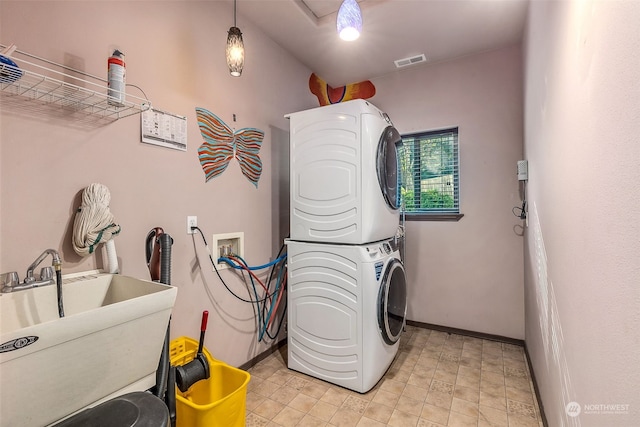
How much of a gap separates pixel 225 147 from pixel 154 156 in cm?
54

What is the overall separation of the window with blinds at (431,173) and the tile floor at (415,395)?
1.41 meters

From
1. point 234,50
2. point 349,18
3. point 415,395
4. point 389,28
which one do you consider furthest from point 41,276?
point 389,28

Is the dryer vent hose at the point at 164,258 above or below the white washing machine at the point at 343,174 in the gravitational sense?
below

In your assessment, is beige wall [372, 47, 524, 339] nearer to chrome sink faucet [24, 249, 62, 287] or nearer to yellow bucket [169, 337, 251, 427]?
yellow bucket [169, 337, 251, 427]

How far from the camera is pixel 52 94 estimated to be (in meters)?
1.29

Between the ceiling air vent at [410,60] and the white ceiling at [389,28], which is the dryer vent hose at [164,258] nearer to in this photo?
the white ceiling at [389,28]

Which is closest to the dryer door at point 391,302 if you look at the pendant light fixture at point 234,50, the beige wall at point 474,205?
the beige wall at point 474,205

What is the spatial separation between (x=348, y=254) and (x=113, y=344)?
4.58 ft

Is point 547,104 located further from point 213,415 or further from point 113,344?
point 213,415

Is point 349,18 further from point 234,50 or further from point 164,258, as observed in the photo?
point 164,258

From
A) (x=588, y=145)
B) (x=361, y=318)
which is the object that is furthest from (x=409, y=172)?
(x=588, y=145)

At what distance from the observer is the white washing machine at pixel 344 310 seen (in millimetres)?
2012

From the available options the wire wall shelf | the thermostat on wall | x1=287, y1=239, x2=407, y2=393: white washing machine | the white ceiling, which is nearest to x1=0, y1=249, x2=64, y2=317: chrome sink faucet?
the wire wall shelf

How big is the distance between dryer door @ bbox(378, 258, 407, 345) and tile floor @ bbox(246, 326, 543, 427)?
356 mm
